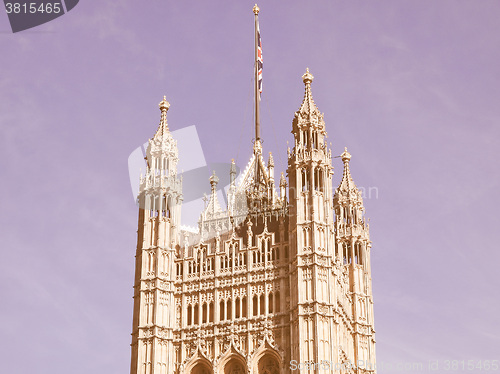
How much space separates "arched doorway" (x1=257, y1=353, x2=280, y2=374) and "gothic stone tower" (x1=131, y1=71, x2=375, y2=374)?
65mm

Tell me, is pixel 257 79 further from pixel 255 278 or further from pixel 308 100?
pixel 255 278

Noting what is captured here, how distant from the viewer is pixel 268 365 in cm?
7119

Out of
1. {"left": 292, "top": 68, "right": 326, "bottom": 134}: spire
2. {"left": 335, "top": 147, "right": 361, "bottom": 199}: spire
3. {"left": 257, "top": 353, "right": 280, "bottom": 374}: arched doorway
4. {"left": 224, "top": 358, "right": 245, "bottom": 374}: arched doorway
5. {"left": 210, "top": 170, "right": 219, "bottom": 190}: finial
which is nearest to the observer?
{"left": 257, "top": 353, "right": 280, "bottom": 374}: arched doorway

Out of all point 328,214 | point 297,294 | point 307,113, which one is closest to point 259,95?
point 307,113

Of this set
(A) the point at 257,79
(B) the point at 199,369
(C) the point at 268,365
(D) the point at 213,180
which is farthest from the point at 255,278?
(A) the point at 257,79

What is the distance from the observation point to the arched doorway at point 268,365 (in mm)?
70812

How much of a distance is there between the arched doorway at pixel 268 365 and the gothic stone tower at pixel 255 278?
0.21ft

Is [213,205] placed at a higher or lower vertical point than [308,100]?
lower

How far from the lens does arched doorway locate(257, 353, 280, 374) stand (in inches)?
2788

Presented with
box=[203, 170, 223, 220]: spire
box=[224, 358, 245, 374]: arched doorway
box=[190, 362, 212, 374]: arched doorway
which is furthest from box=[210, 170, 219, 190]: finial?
box=[224, 358, 245, 374]: arched doorway

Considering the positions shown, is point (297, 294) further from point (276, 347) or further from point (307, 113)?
point (307, 113)

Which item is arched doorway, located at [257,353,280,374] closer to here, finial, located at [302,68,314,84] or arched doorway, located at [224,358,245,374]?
arched doorway, located at [224,358,245,374]

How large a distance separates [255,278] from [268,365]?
606cm

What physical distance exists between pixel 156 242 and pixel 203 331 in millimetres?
7244
